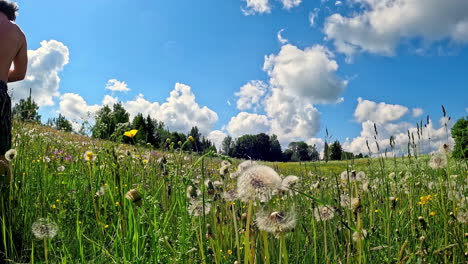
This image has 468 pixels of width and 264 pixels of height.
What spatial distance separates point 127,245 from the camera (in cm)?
190

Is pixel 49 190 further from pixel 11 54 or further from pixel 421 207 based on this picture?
pixel 421 207

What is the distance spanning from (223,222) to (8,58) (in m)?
3.30

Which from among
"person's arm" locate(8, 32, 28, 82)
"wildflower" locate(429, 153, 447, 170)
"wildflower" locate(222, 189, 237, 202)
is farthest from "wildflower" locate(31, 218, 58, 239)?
"person's arm" locate(8, 32, 28, 82)

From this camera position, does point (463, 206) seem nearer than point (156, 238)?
No

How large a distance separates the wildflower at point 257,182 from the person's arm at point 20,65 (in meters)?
4.21

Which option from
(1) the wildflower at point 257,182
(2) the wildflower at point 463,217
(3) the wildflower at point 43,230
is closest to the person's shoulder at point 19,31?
(3) the wildflower at point 43,230

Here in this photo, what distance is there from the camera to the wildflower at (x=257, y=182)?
1.25 m

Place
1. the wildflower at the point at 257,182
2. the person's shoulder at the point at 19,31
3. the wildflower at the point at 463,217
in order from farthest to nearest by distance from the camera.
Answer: the person's shoulder at the point at 19,31 → the wildflower at the point at 463,217 → the wildflower at the point at 257,182

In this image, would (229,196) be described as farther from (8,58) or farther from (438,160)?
(8,58)

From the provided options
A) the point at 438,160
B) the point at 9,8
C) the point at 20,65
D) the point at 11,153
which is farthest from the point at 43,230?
the point at 9,8

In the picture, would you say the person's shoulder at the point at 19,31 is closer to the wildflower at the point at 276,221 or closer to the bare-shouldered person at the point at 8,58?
the bare-shouldered person at the point at 8,58

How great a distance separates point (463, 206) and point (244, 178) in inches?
84.6

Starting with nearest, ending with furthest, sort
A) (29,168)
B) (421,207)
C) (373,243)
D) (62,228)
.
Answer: (373,243) → (62,228) → (421,207) → (29,168)

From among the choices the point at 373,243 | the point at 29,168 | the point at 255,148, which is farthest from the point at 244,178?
the point at 255,148
